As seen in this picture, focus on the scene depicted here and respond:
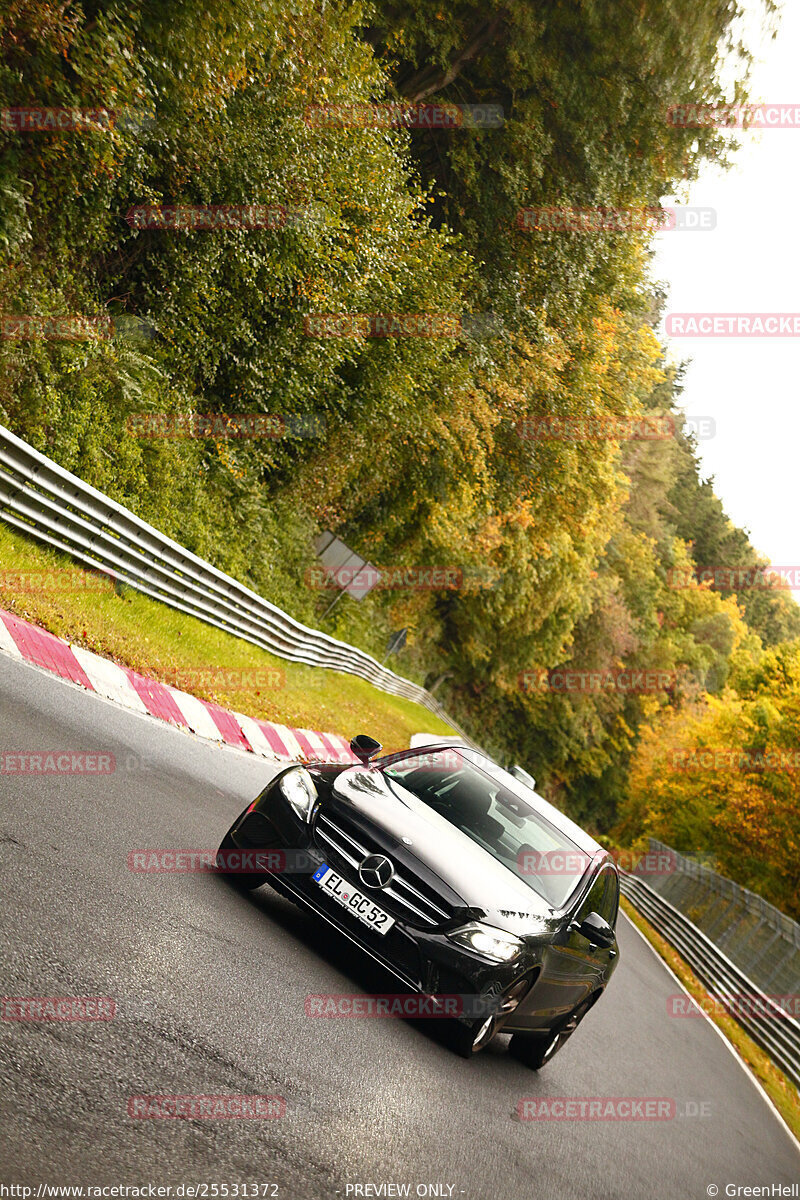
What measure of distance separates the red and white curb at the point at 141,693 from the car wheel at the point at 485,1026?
16.4ft

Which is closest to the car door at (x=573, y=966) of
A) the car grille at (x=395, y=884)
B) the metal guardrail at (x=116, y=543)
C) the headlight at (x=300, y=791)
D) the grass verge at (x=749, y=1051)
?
the car grille at (x=395, y=884)

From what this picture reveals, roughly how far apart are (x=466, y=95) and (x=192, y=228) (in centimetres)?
970

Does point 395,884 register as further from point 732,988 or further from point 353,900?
point 732,988

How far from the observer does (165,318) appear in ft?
59.2

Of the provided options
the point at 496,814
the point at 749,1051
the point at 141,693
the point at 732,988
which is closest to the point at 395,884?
the point at 496,814

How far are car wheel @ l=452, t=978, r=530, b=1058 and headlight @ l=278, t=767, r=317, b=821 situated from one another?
1.47 meters

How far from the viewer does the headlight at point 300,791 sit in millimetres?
6223

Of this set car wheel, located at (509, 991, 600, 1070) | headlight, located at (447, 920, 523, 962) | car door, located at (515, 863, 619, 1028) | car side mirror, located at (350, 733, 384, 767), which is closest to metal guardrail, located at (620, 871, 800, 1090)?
car door, located at (515, 863, 619, 1028)

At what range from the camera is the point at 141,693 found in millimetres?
10281

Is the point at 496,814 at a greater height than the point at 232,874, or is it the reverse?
the point at 496,814

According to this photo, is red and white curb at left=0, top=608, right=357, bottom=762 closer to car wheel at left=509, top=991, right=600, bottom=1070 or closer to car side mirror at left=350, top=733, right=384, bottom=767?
car side mirror at left=350, top=733, right=384, bottom=767

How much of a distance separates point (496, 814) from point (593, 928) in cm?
95

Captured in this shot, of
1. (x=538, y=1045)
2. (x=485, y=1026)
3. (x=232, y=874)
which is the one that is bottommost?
(x=232, y=874)

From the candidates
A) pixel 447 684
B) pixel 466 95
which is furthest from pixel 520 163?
pixel 447 684
